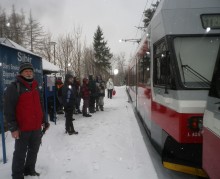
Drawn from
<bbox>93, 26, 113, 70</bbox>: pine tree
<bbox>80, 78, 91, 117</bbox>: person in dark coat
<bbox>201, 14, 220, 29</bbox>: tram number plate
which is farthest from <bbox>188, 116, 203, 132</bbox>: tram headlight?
<bbox>93, 26, 113, 70</bbox>: pine tree

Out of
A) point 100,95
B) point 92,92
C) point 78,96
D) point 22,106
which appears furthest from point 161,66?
point 100,95

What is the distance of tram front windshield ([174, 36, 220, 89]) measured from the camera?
488cm

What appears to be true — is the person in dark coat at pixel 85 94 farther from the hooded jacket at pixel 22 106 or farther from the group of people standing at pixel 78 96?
the hooded jacket at pixel 22 106

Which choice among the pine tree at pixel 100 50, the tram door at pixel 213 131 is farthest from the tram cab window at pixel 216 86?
the pine tree at pixel 100 50

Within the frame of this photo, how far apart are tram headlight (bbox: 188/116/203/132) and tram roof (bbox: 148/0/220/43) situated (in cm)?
153

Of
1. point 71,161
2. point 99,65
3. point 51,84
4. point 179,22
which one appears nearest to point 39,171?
point 71,161

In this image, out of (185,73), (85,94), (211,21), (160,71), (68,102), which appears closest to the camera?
(185,73)

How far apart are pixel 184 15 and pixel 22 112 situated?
323 cm

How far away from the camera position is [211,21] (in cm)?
502

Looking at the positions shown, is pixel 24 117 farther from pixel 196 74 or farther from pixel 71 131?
pixel 71 131

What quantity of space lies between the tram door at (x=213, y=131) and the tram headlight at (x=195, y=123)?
858 mm

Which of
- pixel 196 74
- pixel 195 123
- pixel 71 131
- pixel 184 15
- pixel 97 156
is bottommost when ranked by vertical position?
pixel 97 156

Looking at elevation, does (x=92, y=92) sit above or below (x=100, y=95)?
above

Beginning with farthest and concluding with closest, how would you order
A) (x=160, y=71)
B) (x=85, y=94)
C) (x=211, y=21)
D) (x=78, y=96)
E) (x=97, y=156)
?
(x=78, y=96) < (x=85, y=94) < (x=97, y=156) < (x=160, y=71) < (x=211, y=21)
